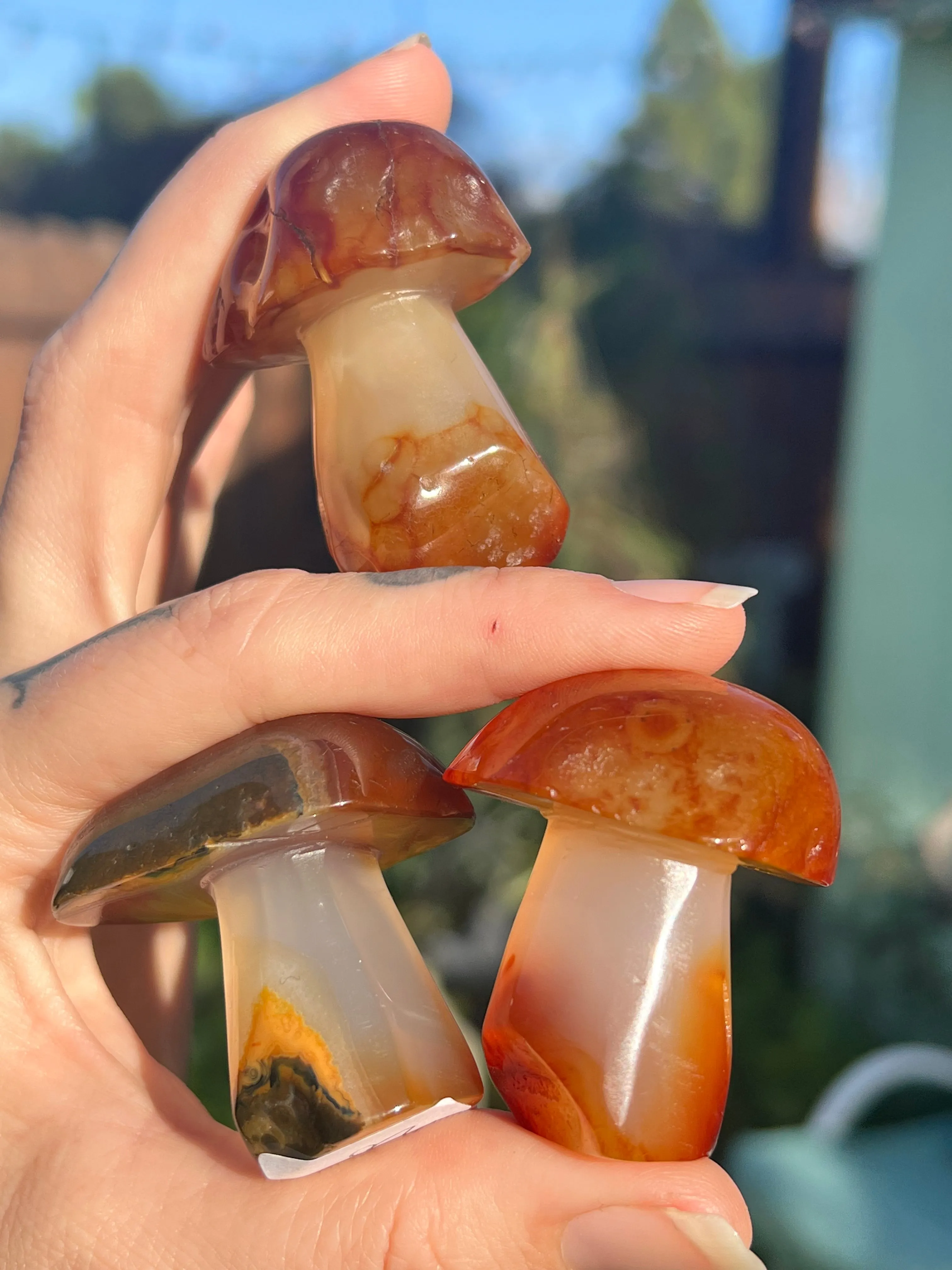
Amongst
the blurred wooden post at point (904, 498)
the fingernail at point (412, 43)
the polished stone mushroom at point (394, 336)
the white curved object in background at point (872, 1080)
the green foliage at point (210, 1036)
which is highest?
the fingernail at point (412, 43)

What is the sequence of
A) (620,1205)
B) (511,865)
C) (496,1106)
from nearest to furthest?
1. (620,1205)
2. (496,1106)
3. (511,865)

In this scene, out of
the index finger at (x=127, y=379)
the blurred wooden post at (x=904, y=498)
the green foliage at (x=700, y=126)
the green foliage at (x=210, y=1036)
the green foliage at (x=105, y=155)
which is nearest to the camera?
the index finger at (x=127, y=379)

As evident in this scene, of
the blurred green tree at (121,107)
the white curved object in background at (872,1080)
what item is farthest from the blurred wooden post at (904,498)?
the blurred green tree at (121,107)

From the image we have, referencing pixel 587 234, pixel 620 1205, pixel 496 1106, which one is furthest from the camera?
pixel 587 234

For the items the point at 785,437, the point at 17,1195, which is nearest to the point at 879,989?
the point at 785,437

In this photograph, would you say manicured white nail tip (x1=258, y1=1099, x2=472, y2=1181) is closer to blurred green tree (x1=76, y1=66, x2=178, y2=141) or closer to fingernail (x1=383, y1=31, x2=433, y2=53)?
fingernail (x1=383, y1=31, x2=433, y2=53)

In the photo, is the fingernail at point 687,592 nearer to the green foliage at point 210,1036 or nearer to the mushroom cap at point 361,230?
the mushroom cap at point 361,230

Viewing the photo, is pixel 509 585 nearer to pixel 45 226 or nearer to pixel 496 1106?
pixel 496 1106
